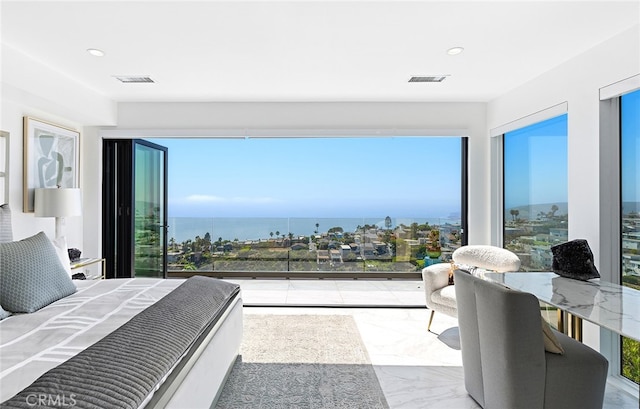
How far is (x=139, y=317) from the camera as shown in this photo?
73.5 inches

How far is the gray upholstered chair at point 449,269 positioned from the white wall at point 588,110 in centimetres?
61

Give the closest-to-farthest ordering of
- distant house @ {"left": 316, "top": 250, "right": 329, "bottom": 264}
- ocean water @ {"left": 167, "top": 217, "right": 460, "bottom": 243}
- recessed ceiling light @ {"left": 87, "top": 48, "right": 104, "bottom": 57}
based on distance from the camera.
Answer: recessed ceiling light @ {"left": 87, "top": 48, "right": 104, "bottom": 57} < ocean water @ {"left": 167, "top": 217, "right": 460, "bottom": 243} < distant house @ {"left": 316, "top": 250, "right": 329, "bottom": 264}

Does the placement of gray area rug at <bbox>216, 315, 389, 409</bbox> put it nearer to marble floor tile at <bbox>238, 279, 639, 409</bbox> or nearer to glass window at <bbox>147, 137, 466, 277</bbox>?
A: marble floor tile at <bbox>238, 279, 639, 409</bbox>

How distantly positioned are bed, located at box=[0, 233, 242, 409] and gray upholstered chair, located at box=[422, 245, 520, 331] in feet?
6.18

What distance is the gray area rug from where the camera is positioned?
2357 millimetres

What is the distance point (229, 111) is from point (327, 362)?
10.1 feet

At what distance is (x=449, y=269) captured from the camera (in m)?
3.70

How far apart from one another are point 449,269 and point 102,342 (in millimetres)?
3102

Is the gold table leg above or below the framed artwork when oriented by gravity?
below

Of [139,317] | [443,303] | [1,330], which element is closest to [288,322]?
[443,303]

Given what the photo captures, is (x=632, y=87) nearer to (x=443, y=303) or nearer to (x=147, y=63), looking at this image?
(x=443, y=303)

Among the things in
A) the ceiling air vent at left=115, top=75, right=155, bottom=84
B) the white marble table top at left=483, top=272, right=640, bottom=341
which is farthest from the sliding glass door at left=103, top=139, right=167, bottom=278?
the white marble table top at left=483, top=272, right=640, bottom=341

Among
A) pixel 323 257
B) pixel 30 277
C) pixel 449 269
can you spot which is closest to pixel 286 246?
pixel 323 257

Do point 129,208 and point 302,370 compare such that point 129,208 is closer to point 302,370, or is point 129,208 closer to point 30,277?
point 30,277
